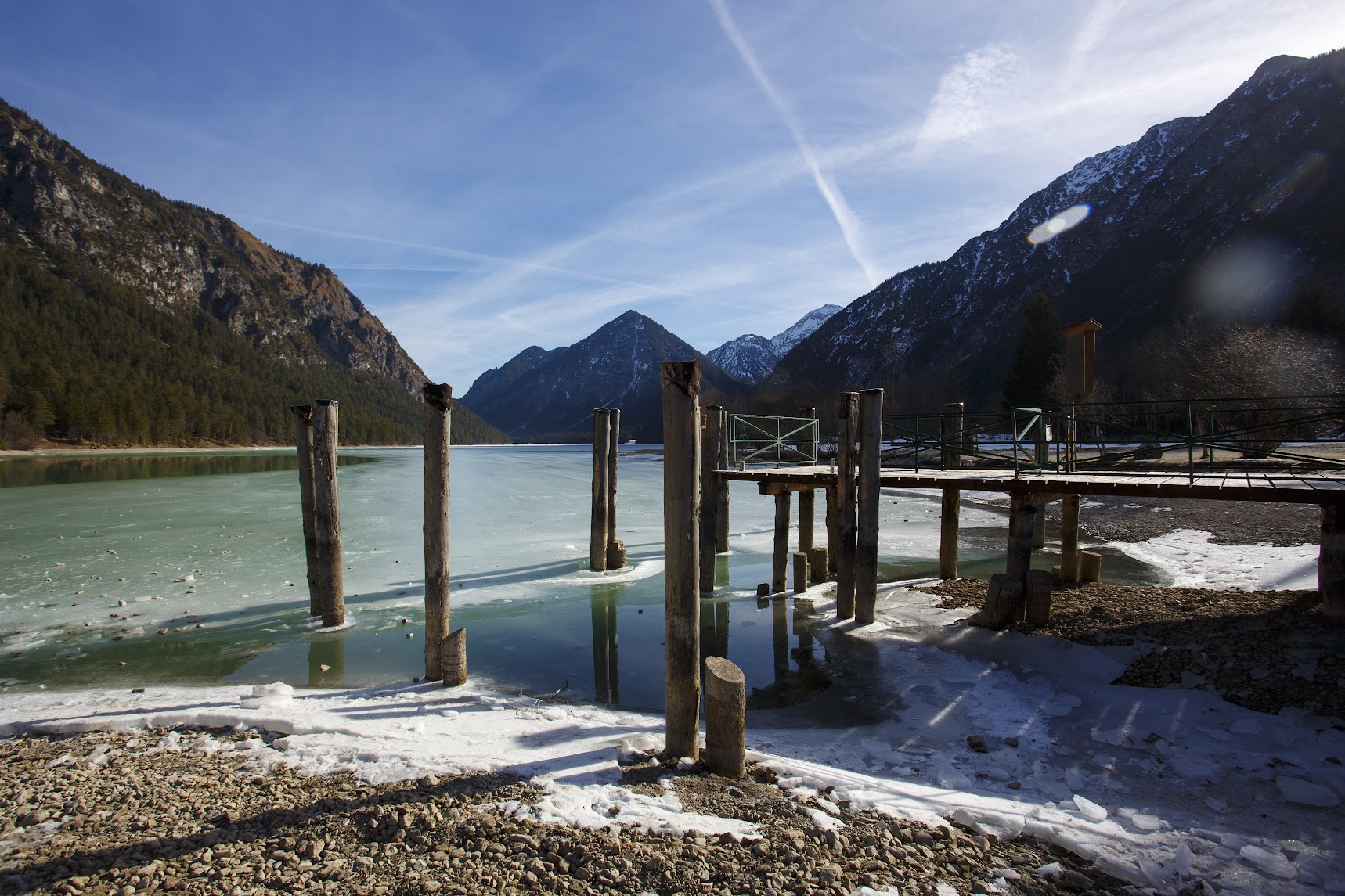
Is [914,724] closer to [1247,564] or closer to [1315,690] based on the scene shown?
[1315,690]

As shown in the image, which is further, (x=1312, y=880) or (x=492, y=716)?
(x=492, y=716)

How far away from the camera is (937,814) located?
4.76 m

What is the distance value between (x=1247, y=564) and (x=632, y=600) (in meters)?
12.0

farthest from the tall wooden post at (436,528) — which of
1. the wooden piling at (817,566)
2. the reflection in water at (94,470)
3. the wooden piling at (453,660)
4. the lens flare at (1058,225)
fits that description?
→ the lens flare at (1058,225)

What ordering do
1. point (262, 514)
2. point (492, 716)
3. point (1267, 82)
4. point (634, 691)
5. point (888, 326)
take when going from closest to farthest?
point (492, 716) < point (634, 691) < point (262, 514) < point (1267, 82) < point (888, 326)

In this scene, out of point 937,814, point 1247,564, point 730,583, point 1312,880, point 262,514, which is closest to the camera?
point 1312,880

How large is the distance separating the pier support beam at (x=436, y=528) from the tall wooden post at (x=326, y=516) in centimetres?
316

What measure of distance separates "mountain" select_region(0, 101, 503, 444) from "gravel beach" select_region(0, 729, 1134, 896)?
91555 millimetres

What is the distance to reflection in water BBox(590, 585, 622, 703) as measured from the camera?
8.59 meters

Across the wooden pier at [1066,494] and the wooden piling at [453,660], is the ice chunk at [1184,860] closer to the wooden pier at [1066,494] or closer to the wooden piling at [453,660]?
the wooden pier at [1066,494]

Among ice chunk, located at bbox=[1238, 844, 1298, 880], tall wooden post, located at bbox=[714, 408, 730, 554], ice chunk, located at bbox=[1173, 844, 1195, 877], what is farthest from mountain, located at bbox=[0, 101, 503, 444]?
ice chunk, located at bbox=[1238, 844, 1298, 880]

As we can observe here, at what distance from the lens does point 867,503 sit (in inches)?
413

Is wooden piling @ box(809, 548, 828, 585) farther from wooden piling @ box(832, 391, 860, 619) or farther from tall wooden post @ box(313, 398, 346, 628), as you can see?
tall wooden post @ box(313, 398, 346, 628)

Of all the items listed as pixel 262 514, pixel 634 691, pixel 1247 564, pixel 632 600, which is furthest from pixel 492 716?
pixel 262 514
